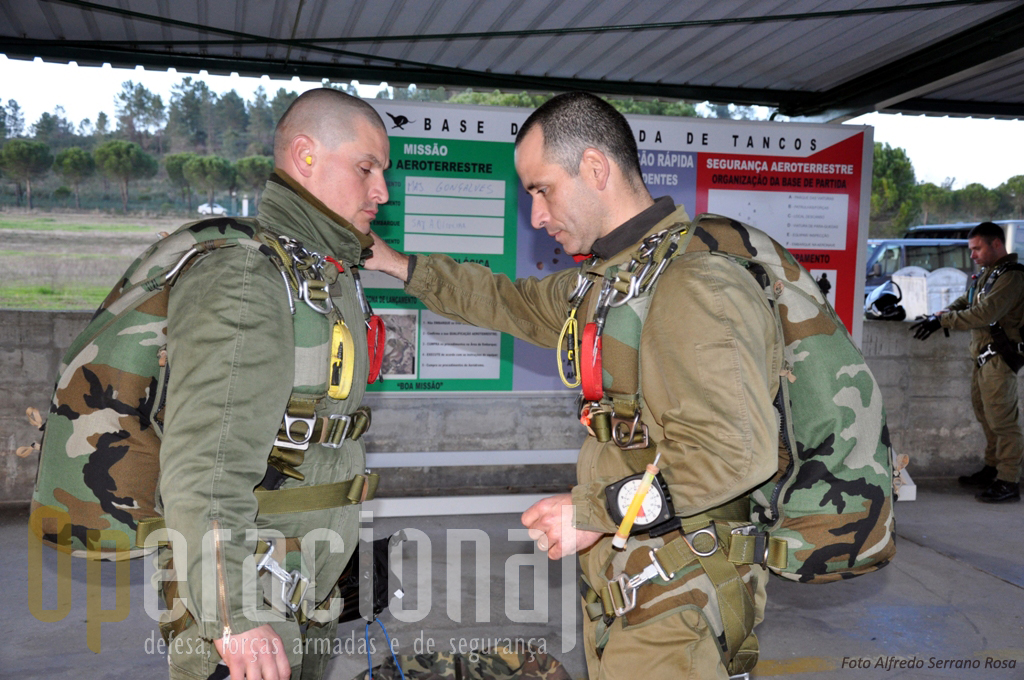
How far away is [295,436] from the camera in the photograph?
1811 mm

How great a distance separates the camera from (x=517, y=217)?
518 cm

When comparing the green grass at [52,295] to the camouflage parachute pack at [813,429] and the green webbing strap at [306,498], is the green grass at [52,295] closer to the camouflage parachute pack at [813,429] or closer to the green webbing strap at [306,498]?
the green webbing strap at [306,498]

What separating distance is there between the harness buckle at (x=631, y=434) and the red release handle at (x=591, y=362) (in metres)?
0.11

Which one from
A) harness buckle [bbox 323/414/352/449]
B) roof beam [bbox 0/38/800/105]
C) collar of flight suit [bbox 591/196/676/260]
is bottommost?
harness buckle [bbox 323/414/352/449]

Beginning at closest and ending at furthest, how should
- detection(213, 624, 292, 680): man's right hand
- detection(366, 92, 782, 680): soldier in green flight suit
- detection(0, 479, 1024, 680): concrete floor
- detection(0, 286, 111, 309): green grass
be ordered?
detection(213, 624, 292, 680): man's right hand → detection(366, 92, 782, 680): soldier in green flight suit → detection(0, 479, 1024, 680): concrete floor → detection(0, 286, 111, 309): green grass

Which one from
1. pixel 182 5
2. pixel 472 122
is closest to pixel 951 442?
pixel 472 122

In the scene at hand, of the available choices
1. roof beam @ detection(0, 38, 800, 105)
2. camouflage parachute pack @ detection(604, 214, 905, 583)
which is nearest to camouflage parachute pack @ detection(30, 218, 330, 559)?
camouflage parachute pack @ detection(604, 214, 905, 583)

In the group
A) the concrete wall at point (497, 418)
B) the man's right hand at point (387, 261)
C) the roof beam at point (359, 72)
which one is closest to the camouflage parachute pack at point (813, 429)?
the man's right hand at point (387, 261)

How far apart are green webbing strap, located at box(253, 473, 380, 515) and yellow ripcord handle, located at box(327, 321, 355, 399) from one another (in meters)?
0.25

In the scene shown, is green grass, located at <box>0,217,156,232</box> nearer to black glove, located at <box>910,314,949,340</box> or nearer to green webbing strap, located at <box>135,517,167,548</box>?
black glove, located at <box>910,314,949,340</box>

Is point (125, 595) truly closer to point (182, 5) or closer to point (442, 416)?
point (442, 416)

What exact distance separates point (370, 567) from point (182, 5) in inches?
146

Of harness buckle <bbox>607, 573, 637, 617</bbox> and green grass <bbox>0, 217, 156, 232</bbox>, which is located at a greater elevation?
green grass <bbox>0, 217, 156, 232</bbox>

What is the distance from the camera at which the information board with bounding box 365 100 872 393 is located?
500cm
